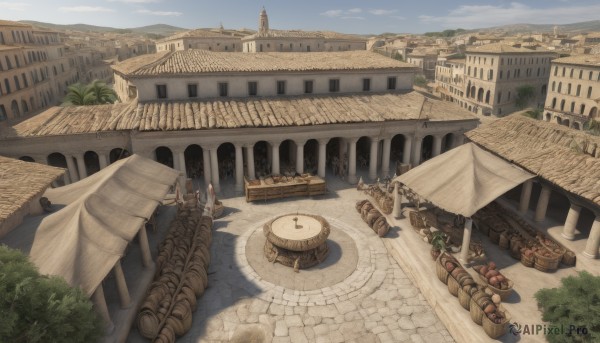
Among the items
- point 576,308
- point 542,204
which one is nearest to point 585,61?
point 542,204

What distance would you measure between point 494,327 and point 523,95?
286 feet

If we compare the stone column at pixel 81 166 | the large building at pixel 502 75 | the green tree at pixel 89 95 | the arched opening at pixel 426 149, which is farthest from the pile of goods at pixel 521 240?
the large building at pixel 502 75

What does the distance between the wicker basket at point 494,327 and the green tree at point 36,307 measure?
42.4ft

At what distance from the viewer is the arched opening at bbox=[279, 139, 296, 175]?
30.4 m

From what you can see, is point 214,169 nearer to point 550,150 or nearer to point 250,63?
point 250,63

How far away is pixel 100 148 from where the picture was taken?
82.4 ft

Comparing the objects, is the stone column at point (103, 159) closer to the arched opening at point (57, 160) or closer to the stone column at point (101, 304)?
the arched opening at point (57, 160)

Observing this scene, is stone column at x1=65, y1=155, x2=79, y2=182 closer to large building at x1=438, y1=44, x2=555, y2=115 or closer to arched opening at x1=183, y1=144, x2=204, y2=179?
arched opening at x1=183, y1=144, x2=204, y2=179

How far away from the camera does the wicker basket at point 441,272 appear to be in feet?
52.5

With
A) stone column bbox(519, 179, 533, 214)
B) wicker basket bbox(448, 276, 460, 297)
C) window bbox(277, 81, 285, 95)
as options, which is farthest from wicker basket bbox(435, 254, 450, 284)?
window bbox(277, 81, 285, 95)

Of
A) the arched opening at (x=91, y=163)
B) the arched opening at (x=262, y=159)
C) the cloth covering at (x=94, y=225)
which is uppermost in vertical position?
the cloth covering at (x=94, y=225)

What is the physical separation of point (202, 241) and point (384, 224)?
9960mm

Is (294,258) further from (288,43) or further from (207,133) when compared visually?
(288,43)

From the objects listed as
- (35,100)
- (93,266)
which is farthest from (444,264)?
(35,100)
